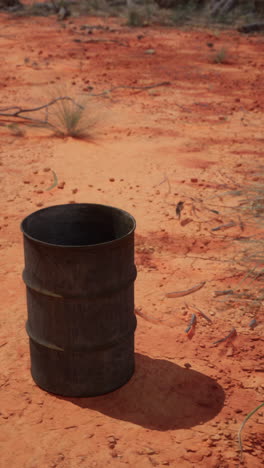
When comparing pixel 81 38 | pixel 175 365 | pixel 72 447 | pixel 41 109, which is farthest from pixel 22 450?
pixel 81 38

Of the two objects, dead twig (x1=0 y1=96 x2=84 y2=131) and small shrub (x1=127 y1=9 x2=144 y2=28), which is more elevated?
small shrub (x1=127 y1=9 x2=144 y2=28)

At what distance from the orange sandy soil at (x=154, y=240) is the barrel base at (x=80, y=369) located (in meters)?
0.05

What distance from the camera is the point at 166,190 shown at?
554 centimetres

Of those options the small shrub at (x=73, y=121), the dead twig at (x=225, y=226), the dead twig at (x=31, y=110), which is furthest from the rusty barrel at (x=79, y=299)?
the dead twig at (x=31, y=110)

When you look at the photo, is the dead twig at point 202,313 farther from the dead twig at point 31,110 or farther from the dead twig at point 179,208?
the dead twig at point 31,110

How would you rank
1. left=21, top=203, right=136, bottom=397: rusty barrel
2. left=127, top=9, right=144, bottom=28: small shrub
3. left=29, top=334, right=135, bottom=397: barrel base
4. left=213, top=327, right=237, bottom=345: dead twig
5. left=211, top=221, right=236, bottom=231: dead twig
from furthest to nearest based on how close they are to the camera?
left=127, top=9, right=144, bottom=28: small shrub
left=211, top=221, right=236, bottom=231: dead twig
left=213, top=327, right=237, bottom=345: dead twig
left=29, top=334, right=135, bottom=397: barrel base
left=21, top=203, right=136, bottom=397: rusty barrel

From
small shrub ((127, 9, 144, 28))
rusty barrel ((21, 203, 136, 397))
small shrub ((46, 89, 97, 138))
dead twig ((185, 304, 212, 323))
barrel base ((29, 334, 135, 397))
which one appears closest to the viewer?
rusty barrel ((21, 203, 136, 397))

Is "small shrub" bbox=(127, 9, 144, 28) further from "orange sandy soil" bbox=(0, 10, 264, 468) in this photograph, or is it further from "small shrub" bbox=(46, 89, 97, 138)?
"small shrub" bbox=(46, 89, 97, 138)

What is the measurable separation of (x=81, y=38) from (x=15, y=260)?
365 inches

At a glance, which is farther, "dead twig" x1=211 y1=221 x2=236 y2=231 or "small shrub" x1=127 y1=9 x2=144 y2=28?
"small shrub" x1=127 y1=9 x2=144 y2=28

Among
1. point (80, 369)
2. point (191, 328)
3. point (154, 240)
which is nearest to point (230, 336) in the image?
point (191, 328)

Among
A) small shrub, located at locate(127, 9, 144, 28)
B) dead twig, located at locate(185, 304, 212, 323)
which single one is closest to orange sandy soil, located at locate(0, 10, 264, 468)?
dead twig, located at locate(185, 304, 212, 323)

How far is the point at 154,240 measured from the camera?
15.3 ft

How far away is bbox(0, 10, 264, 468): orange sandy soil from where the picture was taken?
106 inches
